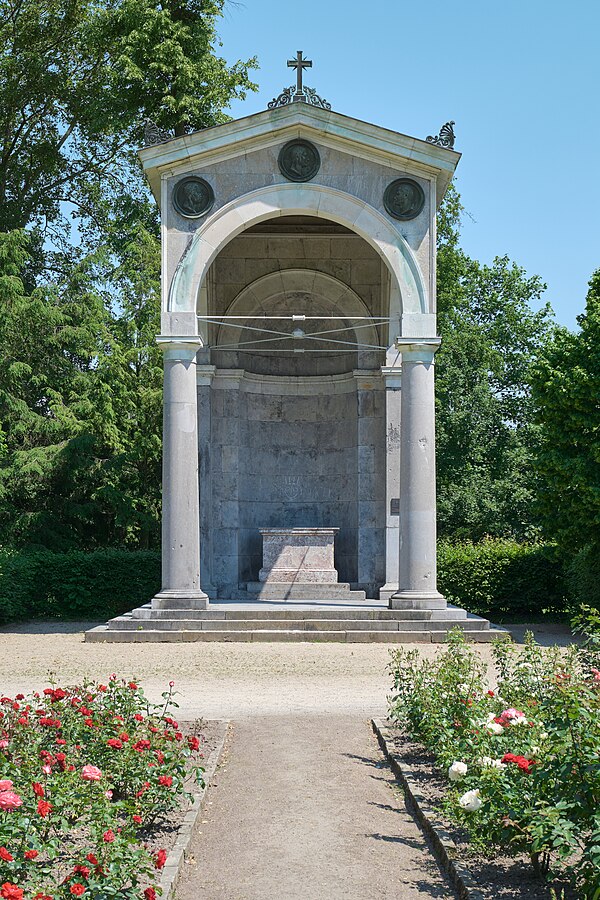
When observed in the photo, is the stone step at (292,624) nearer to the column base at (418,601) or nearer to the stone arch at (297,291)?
the column base at (418,601)

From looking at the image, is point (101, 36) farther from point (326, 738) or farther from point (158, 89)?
point (326, 738)

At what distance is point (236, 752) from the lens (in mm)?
9617

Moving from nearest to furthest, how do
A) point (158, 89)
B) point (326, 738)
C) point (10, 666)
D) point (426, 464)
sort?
point (326, 738)
point (10, 666)
point (426, 464)
point (158, 89)

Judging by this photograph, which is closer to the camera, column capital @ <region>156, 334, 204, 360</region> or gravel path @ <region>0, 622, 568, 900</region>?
gravel path @ <region>0, 622, 568, 900</region>

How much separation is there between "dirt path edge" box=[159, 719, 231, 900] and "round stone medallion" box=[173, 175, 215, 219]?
12796mm

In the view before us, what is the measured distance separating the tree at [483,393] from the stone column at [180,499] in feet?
52.5

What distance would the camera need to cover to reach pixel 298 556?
23453mm

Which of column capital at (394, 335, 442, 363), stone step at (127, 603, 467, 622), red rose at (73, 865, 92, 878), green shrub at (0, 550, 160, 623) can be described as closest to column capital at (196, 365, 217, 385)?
green shrub at (0, 550, 160, 623)

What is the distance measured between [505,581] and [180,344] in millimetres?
9945

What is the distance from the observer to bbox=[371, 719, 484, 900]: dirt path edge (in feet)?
19.2

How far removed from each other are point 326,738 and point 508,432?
1115 inches

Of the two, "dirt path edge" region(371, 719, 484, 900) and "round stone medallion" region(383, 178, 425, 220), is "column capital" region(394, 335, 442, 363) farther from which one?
"dirt path edge" region(371, 719, 484, 900)

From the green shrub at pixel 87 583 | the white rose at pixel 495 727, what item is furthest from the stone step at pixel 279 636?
the white rose at pixel 495 727

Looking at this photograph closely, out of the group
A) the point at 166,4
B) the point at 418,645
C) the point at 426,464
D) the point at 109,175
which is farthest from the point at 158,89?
the point at 418,645
